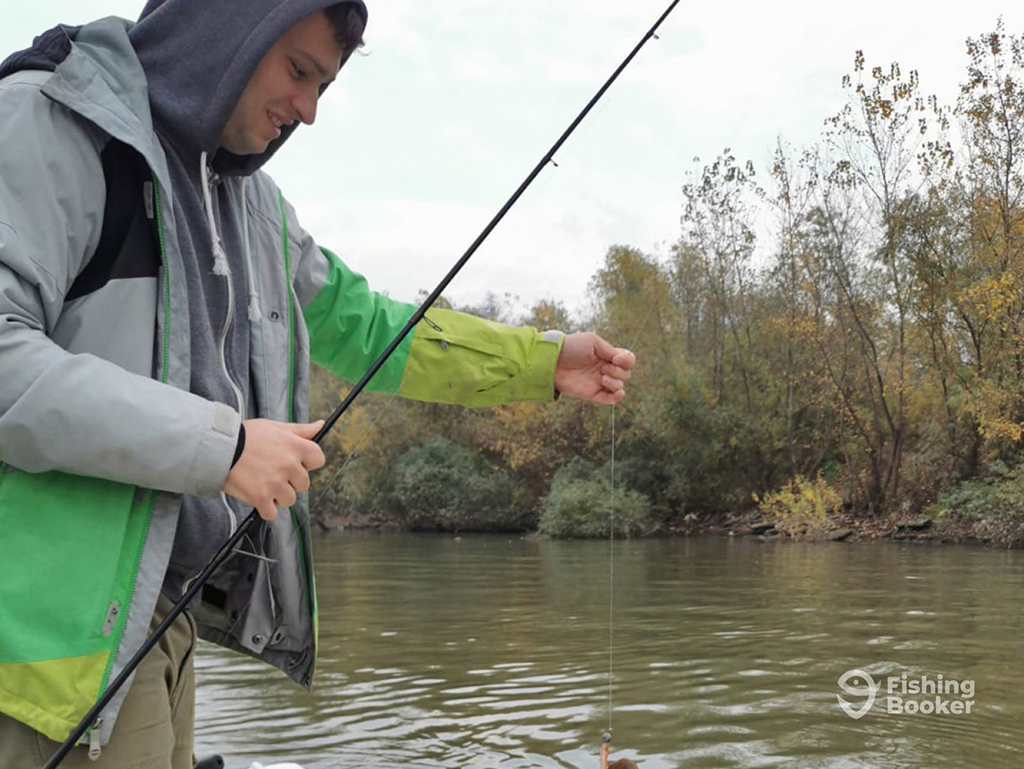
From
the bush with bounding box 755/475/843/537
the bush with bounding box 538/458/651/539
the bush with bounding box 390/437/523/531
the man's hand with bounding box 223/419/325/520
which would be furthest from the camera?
the bush with bounding box 390/437/523/531

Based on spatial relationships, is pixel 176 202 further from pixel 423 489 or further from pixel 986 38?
pixel 423 489

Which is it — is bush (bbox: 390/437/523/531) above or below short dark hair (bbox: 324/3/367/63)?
below

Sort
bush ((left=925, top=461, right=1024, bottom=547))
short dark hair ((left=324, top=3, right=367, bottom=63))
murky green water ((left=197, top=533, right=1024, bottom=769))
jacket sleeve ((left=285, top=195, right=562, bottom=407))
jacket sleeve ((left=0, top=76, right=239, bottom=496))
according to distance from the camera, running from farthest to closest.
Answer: bush ((left=925, top=461, right=1024, bottom=547))
murky green water ((left=197, top=533, right=1024, bottom=769))
jacket sleeve ((left=285, top=195, right=562, bottom=407))
short dark hair ((left=324, top=3, right=367, bottom=63))
jacket sleeve ((left=0, top=76, right=239, bottom=496))

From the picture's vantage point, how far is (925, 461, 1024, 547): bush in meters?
20.7

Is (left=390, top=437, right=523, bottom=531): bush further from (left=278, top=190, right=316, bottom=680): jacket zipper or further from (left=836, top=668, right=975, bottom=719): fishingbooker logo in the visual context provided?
(left=278, top=190, right=316, bottom=680): jacket zipper

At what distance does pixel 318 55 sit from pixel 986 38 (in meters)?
25.3

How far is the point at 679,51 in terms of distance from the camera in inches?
128

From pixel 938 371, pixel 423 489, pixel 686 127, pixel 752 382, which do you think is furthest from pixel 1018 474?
pixel 686 127

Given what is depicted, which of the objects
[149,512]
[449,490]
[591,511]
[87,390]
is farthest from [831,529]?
[87,390]

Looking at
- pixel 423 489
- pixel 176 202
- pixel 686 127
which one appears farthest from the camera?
pixel 423 489

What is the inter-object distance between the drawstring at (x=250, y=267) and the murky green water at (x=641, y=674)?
154 inches

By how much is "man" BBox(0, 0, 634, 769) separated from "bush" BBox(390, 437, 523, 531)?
1233 inches

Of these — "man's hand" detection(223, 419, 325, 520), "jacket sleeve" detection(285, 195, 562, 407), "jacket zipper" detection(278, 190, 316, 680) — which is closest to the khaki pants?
"jacket zipper" detection(278, 190, 316, 680)

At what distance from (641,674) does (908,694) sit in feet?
5.81
